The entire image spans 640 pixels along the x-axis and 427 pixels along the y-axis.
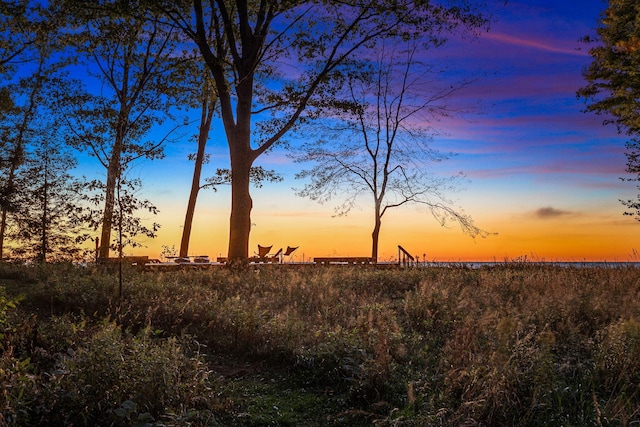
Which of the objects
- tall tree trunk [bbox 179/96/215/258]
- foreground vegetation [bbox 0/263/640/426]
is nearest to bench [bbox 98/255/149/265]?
tall tree trunk [bbox 179/96/215/258]

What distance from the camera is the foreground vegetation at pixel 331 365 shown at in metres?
4.96

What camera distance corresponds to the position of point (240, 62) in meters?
19.4

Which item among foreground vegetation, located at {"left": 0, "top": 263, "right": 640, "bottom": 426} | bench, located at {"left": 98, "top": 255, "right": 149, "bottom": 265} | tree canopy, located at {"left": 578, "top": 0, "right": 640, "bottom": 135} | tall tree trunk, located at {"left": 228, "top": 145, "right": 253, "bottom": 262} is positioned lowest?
foreground vegetation, located at {"left": 0, "top": 263, "right": 640, "bottom": 426}

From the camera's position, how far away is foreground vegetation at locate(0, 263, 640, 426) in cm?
496

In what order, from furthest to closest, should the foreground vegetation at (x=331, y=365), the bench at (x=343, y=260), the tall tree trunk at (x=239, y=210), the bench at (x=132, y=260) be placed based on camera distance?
1. the bench at (x=343, y=260)
2. the bench at (x=132, y=260)
3. the tall tree trunk at (x=239, y=210)
4. the foreground vegetation at (x=331, y=365)

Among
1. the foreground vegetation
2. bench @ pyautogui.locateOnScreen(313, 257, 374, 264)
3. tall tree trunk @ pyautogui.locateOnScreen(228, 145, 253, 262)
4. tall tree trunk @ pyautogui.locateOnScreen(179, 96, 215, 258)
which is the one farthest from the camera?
tall tree trunk @ pyautogui.locateOnScreen(179, 96, 215, 258)

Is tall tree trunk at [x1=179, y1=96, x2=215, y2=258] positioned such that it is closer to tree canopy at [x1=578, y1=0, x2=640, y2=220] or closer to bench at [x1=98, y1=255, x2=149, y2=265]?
bench at [x1=98, y1=255, x2=149, y2=265]

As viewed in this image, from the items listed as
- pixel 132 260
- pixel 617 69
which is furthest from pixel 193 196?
pixel 617 69

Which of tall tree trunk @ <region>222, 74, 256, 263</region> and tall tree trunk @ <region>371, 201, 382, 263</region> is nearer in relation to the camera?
tall tree trunk @ <region>222, 74, 256, 263</region>

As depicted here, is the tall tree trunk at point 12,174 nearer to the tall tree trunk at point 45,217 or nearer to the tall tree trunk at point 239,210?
the tall tree trunk at point 45,217

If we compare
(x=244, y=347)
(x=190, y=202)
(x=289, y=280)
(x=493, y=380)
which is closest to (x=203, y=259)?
(x=190, y=202)

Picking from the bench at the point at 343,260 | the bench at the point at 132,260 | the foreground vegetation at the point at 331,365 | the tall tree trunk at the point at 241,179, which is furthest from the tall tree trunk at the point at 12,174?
the foreground vegetation at the point at 331,365

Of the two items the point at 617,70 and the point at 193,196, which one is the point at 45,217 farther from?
the point at 617,70

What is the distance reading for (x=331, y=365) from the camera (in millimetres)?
6594
